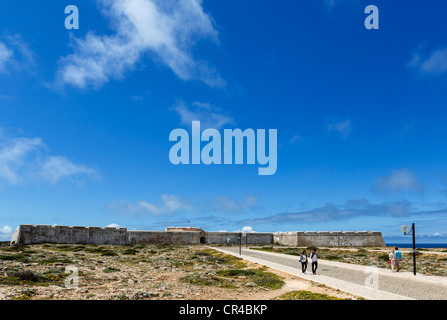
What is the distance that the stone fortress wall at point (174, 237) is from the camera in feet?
154

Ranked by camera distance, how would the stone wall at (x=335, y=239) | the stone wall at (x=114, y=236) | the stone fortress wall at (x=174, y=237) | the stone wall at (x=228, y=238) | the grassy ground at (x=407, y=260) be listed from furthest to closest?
1. the stone wall at (x=228, y=238)
2. the stone wall at (x=335, y=239)
3. the stone fortress wall at (x=174, y=237)
4. the stone wall at (x=114, y=236)
5. the grassy ground at (x=407, y=260)

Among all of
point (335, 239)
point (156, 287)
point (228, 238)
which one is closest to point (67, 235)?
point (228, 238)

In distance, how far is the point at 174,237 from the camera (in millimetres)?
63219

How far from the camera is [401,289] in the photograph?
1381 cm

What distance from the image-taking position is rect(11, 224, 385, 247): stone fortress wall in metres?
46.9

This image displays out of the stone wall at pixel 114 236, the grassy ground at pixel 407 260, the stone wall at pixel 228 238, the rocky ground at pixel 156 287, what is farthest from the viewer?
the stone wall at pixel 228 238

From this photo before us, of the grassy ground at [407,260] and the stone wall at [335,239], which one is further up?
the grassy ground at [407,260]

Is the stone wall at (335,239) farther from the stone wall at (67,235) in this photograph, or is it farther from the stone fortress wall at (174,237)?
the stone wall at (67,235)

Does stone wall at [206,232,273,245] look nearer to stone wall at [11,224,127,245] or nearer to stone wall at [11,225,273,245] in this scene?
stone wall at [11,225,273,245]

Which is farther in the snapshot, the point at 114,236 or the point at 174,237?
the point at 174,237

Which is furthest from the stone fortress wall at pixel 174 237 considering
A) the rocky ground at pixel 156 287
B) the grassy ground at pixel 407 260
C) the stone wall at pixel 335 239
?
the rocky ground at pixel 156 287

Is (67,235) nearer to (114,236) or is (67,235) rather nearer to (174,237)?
(114,236)

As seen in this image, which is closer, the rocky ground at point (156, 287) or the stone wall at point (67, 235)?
the rocky ground at point (156, 287)
